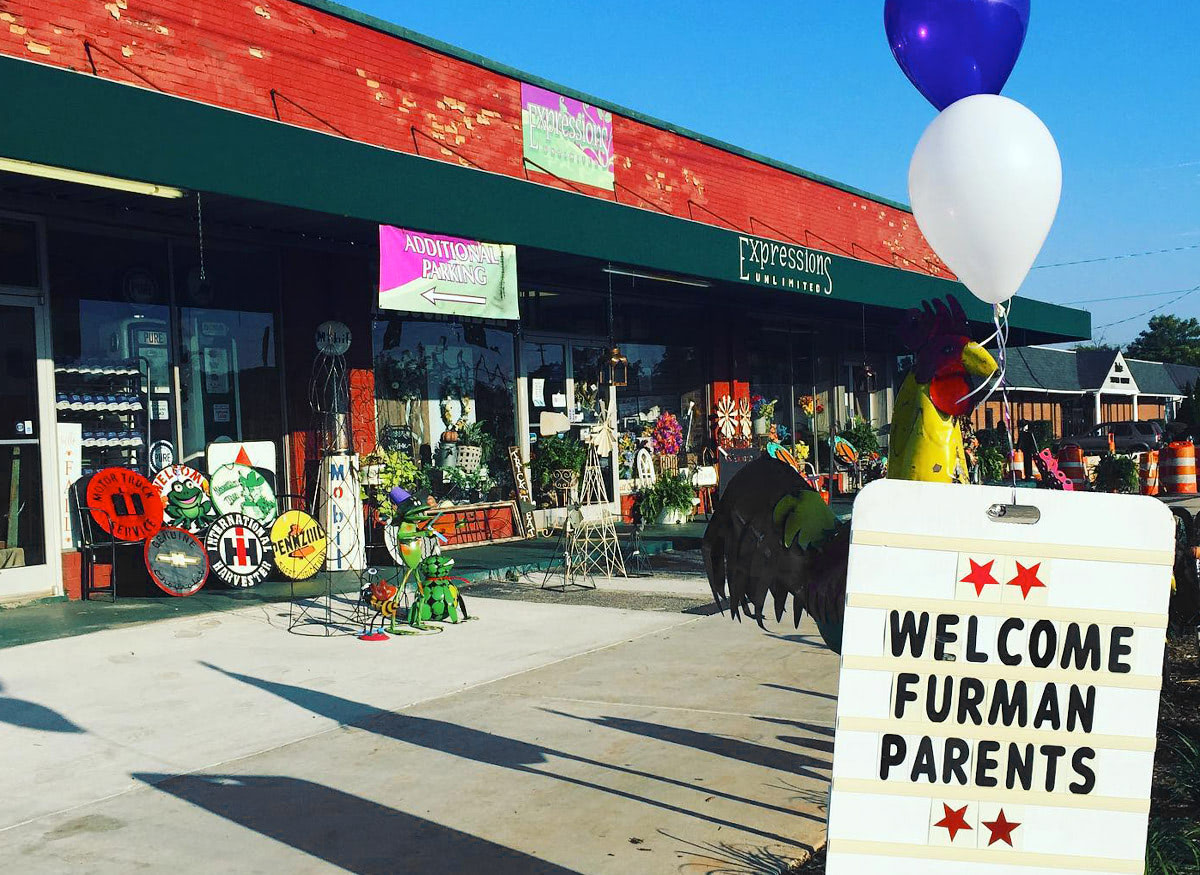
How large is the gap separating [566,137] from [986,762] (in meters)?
13.3

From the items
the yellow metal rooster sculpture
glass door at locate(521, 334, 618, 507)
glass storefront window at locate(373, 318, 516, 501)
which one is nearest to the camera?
the yellow metal rooster sculpture

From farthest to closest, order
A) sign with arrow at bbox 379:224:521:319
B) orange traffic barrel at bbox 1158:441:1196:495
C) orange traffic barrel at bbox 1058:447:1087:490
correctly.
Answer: orange traffic barrel at bbox 1158:441:1196:495 → orange traffic barrel at bbox 1058:447:1087:490 → sign with arrow at bbox 379:224:521:319

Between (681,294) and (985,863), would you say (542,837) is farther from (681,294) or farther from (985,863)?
(681,294)

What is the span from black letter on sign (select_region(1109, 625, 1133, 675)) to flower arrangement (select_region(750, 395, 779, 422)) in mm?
16211

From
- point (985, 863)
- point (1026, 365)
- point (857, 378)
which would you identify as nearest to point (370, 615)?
point (985, 863)

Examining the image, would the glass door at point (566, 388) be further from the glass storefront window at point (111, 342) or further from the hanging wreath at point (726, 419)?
the glass storefront window at point (111, 342)

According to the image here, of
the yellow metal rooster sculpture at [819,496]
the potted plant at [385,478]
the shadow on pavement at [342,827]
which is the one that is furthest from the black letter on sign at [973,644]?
the potted plant at [385,478]

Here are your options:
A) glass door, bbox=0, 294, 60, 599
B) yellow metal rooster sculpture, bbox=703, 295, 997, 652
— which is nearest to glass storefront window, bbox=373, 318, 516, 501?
glass door, bbox=0, 294, 60, 599

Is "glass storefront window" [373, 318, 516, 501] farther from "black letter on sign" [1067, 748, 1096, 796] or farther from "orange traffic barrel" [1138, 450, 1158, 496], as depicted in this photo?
"orange traffic barrel" [1138, 450, 1158, 496]

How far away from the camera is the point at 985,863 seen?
2432 mm

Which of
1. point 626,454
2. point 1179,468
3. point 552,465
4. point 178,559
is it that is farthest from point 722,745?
point 1179,468

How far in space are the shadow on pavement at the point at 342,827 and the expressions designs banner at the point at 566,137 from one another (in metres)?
10.4

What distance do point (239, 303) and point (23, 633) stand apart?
171 inches

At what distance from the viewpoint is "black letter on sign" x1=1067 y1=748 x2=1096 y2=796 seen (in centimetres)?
240
